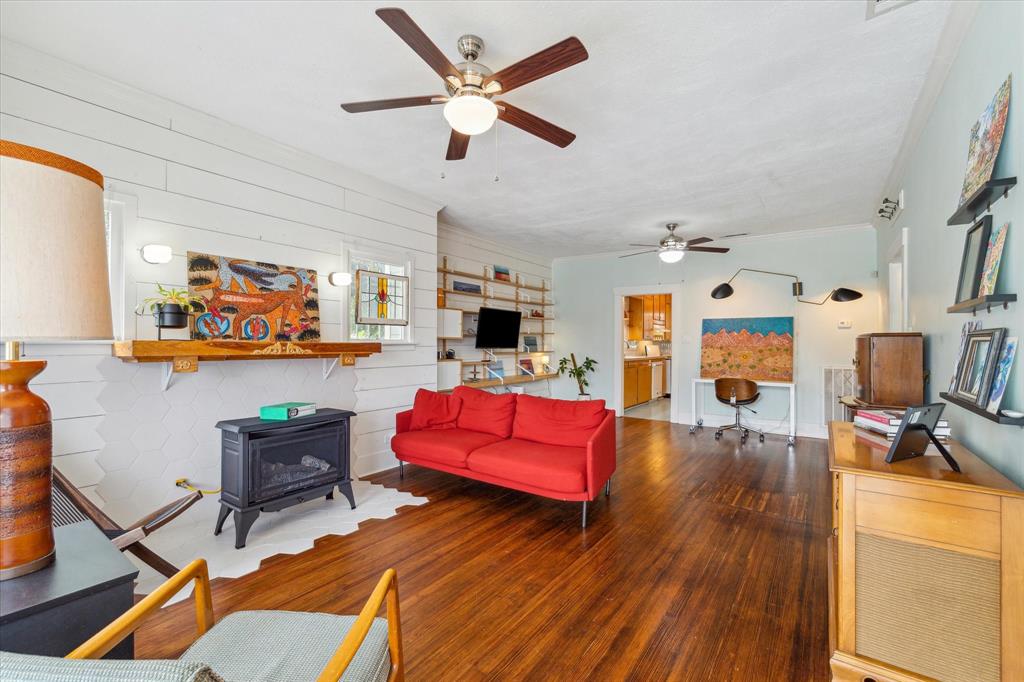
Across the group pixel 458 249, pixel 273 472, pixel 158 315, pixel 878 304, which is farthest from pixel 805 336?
pixel 158 315

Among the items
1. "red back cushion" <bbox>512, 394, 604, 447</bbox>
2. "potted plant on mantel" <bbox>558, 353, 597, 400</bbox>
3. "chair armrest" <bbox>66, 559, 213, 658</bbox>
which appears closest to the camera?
"chair armrest" <bbox>66, 559, 213, 658</bbox>

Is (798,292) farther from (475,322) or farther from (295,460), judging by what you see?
(295,460)

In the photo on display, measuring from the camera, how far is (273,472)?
3.15 meters

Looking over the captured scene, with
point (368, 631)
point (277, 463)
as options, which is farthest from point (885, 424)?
point (277, 463)

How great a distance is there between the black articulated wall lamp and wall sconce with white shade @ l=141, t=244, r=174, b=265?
634 cm

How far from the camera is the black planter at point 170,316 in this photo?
2.80 metres

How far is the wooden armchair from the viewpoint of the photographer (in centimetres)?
105

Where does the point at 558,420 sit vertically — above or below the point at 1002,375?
below

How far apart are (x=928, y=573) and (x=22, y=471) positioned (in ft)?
8.70

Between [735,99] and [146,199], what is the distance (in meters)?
3.86

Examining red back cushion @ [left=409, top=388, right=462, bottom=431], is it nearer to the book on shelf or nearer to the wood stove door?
the wood stove door

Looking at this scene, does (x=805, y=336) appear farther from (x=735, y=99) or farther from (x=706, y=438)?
(x=735, y=99)

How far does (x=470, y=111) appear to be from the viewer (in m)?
2.27

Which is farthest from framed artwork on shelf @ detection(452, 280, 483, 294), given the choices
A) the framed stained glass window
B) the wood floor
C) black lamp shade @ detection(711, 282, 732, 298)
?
black lamp shade @ detection(711, 282, 732, 298)
